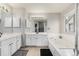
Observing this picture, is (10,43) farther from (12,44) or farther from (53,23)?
(53,23)

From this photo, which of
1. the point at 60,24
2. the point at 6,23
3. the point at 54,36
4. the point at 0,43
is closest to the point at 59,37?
the point at 54,36

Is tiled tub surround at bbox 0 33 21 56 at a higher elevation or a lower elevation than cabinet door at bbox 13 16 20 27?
lower

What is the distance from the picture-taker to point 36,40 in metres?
2.36

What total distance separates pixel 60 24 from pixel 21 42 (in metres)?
1.13

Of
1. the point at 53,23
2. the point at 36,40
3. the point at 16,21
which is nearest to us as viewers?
the point at 36,40

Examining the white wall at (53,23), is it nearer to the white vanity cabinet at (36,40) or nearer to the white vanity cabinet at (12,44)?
the white vanity cabinet at (36,40)

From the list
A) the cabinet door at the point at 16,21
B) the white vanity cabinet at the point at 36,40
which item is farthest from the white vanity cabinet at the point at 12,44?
the cabinet door at the point at 16,21

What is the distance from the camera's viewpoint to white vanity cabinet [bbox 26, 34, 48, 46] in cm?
229

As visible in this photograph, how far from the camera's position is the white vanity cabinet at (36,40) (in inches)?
90.3

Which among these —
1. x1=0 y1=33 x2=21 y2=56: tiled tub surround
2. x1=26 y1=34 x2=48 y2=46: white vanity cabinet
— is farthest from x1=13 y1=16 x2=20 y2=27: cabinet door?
x1=26 y1=34 x2=48 y2=46: white vanity cabinet

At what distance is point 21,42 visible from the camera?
7.46 ft

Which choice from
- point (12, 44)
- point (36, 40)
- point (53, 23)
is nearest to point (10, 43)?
point (12, 44)

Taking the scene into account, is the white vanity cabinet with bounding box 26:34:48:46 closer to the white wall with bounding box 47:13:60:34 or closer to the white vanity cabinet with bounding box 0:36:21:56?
the white vanity cabinet with bounding box 0:36:21:56

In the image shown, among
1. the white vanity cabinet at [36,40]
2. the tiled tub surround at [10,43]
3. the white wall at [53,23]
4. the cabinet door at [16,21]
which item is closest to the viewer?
the tiled tub surround at [10,43]
